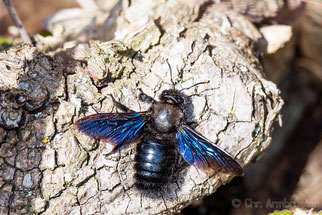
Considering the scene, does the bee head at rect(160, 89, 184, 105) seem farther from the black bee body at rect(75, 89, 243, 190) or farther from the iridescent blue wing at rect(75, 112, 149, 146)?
the iridescent blue wing at rect(75, 112, 149, 146)

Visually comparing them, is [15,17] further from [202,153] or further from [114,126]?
Result: [202,153]

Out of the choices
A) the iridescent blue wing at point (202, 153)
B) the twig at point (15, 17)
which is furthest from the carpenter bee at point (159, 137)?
the twig at point (15, 17)

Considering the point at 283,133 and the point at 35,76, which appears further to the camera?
the point at 283,133

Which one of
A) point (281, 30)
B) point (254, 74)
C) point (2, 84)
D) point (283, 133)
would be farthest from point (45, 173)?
point (283, 133)

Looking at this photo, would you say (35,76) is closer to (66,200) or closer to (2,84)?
(2,84)

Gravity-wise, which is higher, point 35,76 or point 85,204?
point 35,76

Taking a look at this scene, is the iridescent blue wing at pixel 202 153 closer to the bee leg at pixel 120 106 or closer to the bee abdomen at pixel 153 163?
the bee abdomen at pixel 153 163
